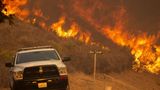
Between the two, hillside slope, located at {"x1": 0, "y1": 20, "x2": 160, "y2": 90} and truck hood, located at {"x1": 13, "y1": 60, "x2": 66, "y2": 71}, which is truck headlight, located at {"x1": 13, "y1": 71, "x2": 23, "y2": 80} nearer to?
truck hood, located at {"x1": 13, "y1": 60, "x2": 66, "y2": 71}

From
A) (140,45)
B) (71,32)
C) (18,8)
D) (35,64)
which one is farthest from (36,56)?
(140,45)

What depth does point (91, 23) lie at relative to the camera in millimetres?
48625

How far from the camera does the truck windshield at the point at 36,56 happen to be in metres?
21.0

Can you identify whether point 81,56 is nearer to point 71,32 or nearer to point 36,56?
point 71,32

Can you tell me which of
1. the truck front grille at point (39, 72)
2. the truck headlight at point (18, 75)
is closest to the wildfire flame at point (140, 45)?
the truck front grille at point (39, 72)

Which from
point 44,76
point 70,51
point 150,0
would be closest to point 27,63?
point 44,76

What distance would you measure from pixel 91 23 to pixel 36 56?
27648 mm

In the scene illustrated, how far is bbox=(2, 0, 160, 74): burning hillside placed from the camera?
147 ft

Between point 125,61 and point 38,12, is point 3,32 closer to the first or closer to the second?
point 38,12

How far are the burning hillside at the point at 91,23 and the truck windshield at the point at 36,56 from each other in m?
21.4

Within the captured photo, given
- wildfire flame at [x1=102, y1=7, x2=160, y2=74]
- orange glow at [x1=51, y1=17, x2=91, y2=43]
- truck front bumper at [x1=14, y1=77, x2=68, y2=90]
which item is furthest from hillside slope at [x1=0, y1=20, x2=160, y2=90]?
truck front bumper at [x1=14, y1=77, x2=68, y2=90]

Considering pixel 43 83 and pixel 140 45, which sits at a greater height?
pixel 140 45

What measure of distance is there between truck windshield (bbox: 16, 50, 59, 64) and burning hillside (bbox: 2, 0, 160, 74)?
21.4 meters

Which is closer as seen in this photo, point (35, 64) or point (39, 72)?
point (39, 72)
